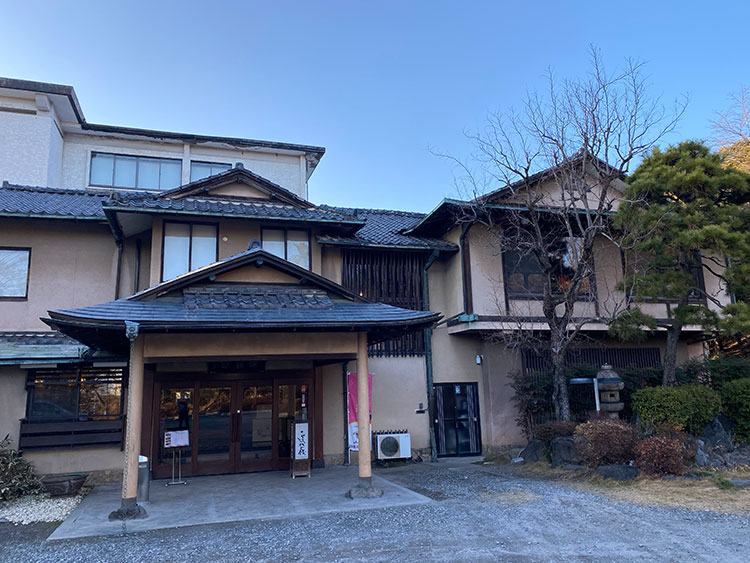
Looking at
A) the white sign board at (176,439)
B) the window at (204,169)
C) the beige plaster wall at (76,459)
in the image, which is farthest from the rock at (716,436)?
the window at (204,169)

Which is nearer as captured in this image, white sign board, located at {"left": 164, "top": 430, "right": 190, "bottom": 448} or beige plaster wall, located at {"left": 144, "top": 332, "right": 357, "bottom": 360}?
beige plaster wall, located at {"left": 144, "top": 332, "right": 357, "bottom": 360}

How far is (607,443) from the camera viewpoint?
10508 millimetres

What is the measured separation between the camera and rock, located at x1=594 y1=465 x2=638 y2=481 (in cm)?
1004

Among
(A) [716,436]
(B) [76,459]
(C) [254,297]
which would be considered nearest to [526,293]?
(A) [716,436]

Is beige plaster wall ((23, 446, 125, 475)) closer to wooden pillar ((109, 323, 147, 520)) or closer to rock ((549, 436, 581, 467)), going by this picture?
wooden pillar ((109, 323, 147, 520))

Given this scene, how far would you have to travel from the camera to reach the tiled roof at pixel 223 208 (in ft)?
38.1

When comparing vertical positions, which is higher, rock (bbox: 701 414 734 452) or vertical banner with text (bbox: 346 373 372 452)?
vertical banner with text (bbox: 346 373 372 452)

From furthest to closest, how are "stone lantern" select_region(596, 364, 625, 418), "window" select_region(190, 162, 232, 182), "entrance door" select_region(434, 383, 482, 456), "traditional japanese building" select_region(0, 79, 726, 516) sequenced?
"window" select_region(190, 162, 232, 182), "entrance door" select_region(434, 383, 482, 456), "stone lantern" select_region(596, 364, 625, 418), "traditional japanese building" select_region(0, 79, 726, 516)

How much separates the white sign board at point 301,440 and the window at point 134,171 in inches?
462

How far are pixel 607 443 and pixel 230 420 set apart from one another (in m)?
8.20

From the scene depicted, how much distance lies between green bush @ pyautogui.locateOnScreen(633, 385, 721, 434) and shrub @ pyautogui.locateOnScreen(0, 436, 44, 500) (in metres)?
12.7

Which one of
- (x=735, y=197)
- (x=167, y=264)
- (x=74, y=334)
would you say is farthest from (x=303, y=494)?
(x=735, y=197)

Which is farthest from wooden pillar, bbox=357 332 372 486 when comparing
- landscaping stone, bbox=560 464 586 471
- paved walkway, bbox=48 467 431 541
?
landscaping stone, bbox=560 464 586 471

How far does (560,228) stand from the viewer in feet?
48.0
